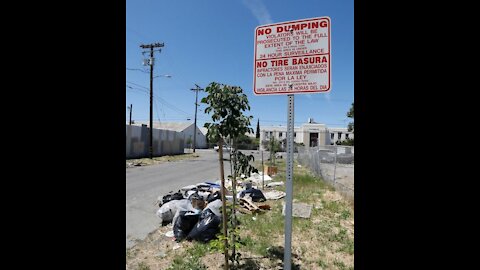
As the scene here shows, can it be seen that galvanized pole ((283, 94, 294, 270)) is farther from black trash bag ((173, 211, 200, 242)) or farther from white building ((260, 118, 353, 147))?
white building ((260, 118, 353, 147))

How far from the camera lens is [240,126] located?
3699 mm

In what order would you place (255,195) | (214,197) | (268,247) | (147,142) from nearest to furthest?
1. (268,247)
2. (214,197)
3. (255,195)
4. (147,142)

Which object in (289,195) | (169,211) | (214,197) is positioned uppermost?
(289,195)

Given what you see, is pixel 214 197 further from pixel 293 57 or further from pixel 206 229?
pixel 293 57

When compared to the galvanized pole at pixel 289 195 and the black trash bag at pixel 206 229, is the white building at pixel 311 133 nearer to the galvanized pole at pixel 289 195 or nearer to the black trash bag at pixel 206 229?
the black trash bag at pixel 206 229

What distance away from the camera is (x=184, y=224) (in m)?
5.30

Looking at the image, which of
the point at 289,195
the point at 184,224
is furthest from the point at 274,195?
the point at 289,195

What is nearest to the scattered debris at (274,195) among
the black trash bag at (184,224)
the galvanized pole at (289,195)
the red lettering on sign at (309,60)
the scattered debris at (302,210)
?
the scattered debris at (302,210)

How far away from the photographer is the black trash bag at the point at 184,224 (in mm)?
5265

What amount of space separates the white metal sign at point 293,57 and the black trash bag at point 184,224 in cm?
386

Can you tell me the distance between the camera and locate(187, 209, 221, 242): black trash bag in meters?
5.02

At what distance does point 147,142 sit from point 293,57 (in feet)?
104
